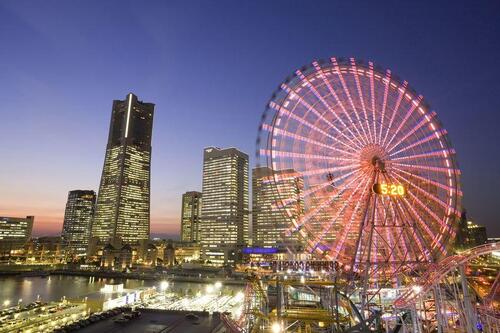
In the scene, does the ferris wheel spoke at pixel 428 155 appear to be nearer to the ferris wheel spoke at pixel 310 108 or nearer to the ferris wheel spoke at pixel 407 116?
the ferris wheel spoke at pixel 407 116

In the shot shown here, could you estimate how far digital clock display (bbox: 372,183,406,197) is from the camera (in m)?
30.6

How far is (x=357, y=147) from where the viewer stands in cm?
3322

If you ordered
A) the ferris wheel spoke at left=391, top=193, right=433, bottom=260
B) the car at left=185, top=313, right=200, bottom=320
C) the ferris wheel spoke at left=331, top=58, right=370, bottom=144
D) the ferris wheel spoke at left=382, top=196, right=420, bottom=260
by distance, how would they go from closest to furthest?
the ferris wheel spoke at left=382, top=196, right=420, bottom=260, the ferris wheel spoke at left=391, top=193, right=433, bottom=260, the ferris wheel spoke at left=331, top=58, right=370, bottom=144, the car at left=185, top=313, right=200, bottom=320

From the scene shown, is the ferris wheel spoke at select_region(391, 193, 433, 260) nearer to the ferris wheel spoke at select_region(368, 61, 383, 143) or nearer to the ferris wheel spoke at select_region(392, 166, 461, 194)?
the ferris wheel spoke at select_region(392, 166, 461, 194)

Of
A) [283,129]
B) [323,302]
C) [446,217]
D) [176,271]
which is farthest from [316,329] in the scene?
[176,271]

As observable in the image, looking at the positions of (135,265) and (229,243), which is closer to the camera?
(135,265)

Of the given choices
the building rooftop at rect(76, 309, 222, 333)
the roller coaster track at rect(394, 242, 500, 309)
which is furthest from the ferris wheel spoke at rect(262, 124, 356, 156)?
the building rooftop at rect(76, 309, 222, 333)

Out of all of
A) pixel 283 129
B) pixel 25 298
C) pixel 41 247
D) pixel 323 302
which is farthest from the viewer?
pixel 41 247

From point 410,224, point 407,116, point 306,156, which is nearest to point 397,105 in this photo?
point 407,116

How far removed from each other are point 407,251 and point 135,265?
166 m

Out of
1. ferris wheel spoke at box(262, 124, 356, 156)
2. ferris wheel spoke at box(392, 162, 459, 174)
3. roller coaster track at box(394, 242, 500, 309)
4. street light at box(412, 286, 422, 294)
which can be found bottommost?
street light at box(412, 286, 422, 294)

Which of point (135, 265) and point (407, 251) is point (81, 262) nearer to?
point (135, 265)

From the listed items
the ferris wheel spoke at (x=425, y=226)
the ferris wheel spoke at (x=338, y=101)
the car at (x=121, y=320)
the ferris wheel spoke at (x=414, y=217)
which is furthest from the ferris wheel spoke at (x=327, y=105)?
the car at (x=121, y=320)

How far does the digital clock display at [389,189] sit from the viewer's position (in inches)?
1204
